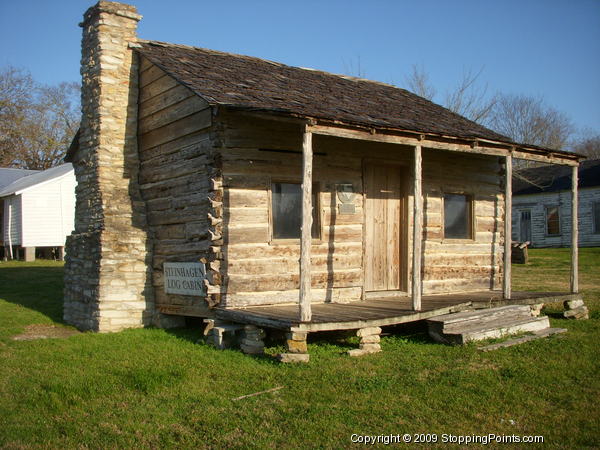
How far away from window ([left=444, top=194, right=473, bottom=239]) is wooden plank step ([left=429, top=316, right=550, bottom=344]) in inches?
111

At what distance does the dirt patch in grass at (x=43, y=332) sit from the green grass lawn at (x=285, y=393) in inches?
15.1

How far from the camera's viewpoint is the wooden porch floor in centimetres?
824

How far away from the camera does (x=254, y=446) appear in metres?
5.29

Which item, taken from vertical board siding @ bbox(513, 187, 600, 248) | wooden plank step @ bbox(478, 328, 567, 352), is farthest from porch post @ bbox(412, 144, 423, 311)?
vertical board siding @ bbox(513, 187, 600, 248)

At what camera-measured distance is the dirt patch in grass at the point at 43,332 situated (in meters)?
10.3

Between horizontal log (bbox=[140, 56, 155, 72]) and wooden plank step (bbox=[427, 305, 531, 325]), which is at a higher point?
horizontal log (bbox=[140, 56, 155, 72])

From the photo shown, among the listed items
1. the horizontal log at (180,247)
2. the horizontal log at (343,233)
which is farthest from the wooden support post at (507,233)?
the horizontal log at (180,247)

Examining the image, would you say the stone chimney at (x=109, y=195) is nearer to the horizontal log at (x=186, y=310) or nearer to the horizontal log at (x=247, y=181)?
the horizontal log at (x=186, y=310)

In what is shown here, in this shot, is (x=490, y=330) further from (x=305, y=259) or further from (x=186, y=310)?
(x=186, y=310)

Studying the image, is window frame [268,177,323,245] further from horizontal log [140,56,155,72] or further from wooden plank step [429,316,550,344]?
horizontal log [140,56,155,72]

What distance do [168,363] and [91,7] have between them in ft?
23.9

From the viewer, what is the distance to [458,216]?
41.2ft

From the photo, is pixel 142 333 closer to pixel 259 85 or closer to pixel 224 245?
pixel 224 245

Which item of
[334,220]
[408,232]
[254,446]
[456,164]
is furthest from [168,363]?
[456,164]
